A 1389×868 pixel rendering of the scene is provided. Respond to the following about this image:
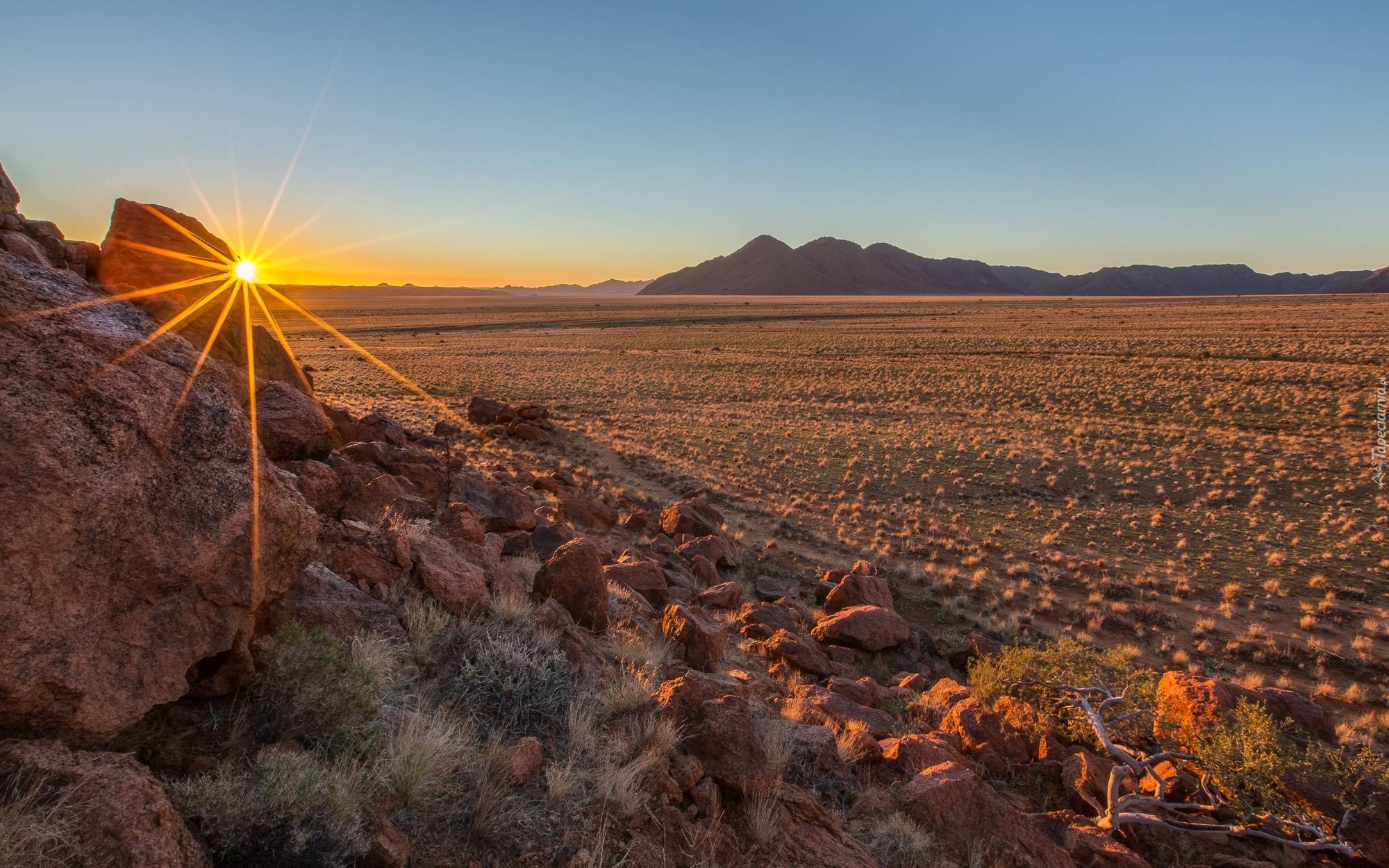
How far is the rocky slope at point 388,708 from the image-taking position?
9.09 feet

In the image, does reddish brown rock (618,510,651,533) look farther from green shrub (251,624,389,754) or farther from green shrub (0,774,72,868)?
green shrub (0,774,72,868)

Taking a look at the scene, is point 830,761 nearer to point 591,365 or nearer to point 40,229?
point 40,229

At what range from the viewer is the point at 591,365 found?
4938 centimetres

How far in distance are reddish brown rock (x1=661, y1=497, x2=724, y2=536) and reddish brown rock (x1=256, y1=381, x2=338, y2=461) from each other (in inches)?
264

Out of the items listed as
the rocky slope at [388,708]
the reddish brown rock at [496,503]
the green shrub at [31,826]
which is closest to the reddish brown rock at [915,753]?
the rocky slope at [388,708]

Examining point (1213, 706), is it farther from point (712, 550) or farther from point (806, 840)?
point (712, 550)

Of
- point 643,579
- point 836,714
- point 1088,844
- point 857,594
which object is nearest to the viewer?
point 1088,844

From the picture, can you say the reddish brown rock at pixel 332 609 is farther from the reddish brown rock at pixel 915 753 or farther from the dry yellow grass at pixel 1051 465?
the dry yellow grass at pixel 1051 465

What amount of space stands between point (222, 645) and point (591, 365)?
153ft

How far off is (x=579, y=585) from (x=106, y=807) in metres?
4.32

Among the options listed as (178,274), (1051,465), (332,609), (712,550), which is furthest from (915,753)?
(1051,465)

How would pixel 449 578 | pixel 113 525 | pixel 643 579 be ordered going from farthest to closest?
pixel 643 579
pixel 449 578
pixel 113 525

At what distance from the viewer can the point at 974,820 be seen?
4727 millimetres

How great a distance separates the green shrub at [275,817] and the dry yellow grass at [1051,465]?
10.5 metres
